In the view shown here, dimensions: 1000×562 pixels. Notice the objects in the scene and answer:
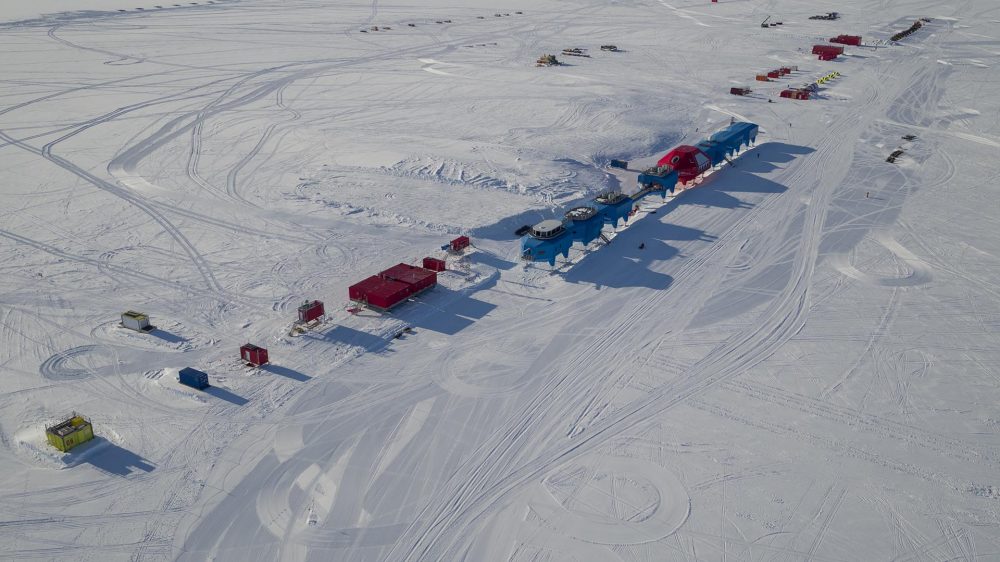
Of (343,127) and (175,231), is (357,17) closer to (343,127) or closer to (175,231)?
(343,127)

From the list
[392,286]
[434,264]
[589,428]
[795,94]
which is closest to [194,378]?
[392,286]

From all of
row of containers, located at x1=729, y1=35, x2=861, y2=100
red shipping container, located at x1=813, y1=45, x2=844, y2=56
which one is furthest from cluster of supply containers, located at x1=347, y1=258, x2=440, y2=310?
red shipping container, located at x1=813, y1=45, x2=844, y2=56

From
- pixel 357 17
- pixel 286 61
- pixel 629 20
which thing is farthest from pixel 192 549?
pixel 629 20

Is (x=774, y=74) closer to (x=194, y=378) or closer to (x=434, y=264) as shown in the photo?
(x=434, y=264)

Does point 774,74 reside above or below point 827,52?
below

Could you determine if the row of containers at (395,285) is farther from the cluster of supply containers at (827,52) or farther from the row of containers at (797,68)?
the cluster of supply containers at (827,52)

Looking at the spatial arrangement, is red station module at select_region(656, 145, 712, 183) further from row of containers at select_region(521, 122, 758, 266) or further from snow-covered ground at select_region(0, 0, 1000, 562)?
snow-covered ground at select_region(0, 0, 1000, 562)
